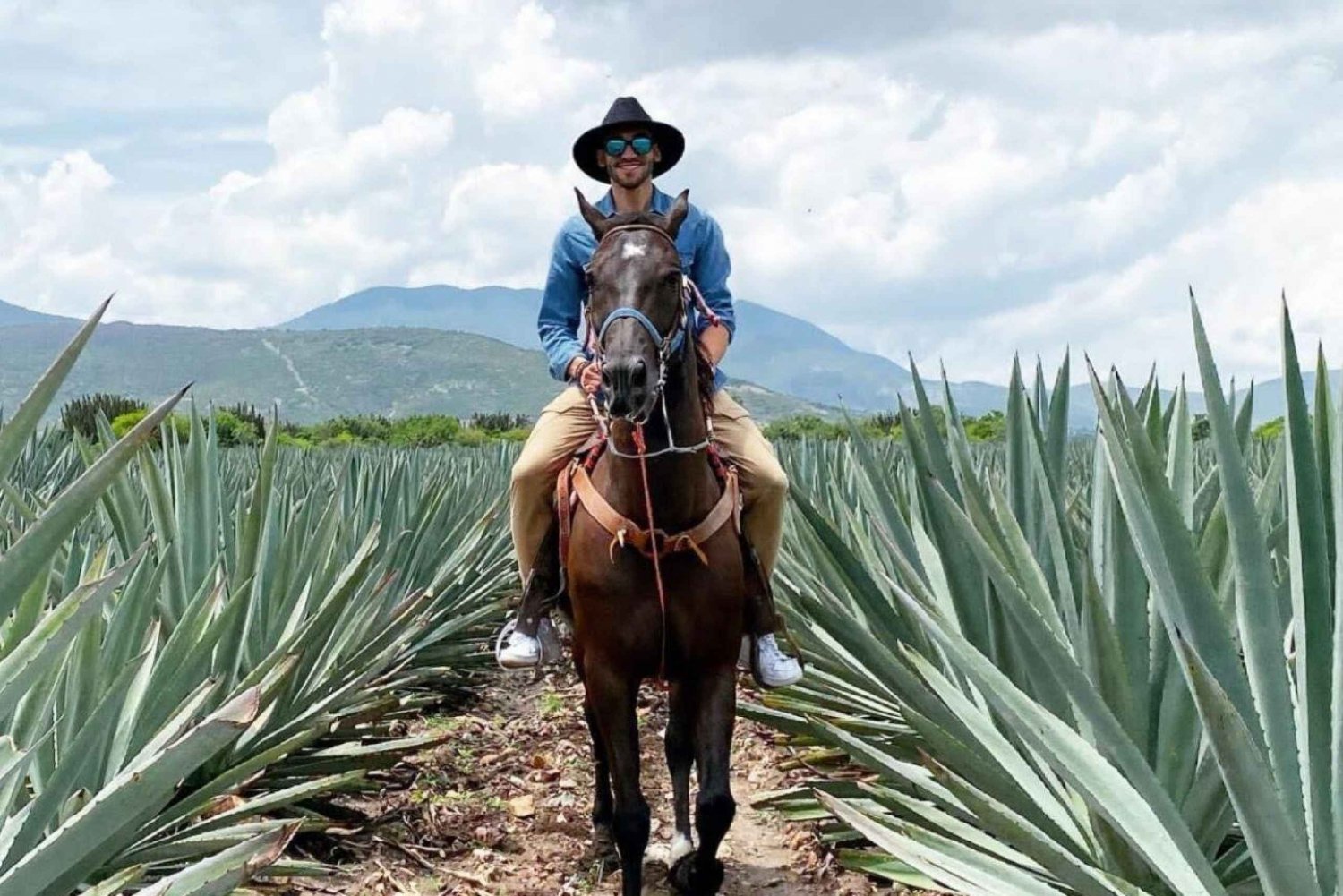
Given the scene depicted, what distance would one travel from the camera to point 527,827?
4320 mm

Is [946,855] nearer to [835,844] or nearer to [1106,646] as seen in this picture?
[1106,646]

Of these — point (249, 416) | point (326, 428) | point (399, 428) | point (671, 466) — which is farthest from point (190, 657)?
point (399, 428)

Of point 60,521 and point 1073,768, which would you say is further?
point 1073,768

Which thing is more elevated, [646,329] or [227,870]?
[646,329]

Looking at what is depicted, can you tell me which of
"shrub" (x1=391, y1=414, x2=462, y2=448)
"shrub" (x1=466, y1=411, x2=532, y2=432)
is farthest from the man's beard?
"shrub" (x1=466, y1=411, x2=532, y2=432)

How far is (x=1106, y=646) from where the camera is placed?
2146mm

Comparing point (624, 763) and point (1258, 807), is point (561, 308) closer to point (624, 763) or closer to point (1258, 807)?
point (624, 763)

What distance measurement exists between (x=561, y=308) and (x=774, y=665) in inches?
53.9

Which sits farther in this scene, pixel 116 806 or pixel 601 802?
pixel 601 802

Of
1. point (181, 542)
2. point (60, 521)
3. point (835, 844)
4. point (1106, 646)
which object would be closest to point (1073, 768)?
point (1106, 646)

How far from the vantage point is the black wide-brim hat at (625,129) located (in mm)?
3910

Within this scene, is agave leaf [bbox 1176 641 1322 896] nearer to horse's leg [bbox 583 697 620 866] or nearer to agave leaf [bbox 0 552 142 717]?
agave leaf [bbox 0 552 142 717]

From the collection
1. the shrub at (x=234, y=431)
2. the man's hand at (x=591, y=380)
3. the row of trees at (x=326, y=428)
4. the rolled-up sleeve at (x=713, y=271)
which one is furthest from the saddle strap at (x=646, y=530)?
the shrub at (x=234, y=431)

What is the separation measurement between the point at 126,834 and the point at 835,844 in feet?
6.99
